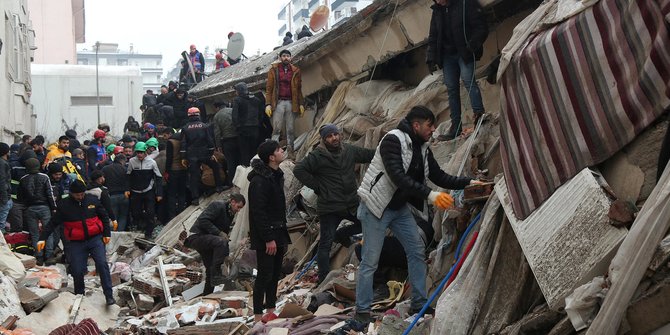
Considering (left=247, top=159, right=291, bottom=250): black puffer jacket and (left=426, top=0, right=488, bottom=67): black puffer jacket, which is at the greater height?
(left=426, top=0, right=488, bottom=67): black puffer jacket

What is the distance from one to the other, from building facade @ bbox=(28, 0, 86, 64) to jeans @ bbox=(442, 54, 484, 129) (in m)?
45.2

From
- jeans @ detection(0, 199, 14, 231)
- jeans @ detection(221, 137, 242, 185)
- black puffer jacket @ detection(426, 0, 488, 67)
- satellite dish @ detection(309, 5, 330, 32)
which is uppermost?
satellite dish @ detection(309, 5, 330, 32)

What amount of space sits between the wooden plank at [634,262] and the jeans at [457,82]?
5.09 m

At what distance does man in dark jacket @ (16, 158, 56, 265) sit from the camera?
13.3 m

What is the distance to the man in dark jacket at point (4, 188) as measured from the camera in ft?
42.2

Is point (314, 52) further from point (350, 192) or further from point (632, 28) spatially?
point (632, 28)

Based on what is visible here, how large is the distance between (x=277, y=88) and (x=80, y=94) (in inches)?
986

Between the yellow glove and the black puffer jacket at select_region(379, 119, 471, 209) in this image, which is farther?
the black puffer jacket at select_region(379, 119, 471, 209)

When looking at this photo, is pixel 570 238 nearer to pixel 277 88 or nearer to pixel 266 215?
pixel 266 215

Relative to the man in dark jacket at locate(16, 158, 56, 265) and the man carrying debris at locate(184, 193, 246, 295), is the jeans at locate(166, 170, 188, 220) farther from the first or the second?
the man carrying debris at locate(184, 193, 246, 295)

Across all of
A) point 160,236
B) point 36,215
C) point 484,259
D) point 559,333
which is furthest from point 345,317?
point 160,236

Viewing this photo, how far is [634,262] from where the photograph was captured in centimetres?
433

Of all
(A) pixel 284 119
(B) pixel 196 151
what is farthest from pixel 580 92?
(B) pixel 196 151

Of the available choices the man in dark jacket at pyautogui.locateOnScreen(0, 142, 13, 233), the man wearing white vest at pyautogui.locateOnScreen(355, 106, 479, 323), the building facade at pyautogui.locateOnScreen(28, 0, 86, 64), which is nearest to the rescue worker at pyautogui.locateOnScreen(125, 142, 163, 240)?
the man in dark jacket at pyautogui.locateOnScreen(0, 142, 13, 233)
